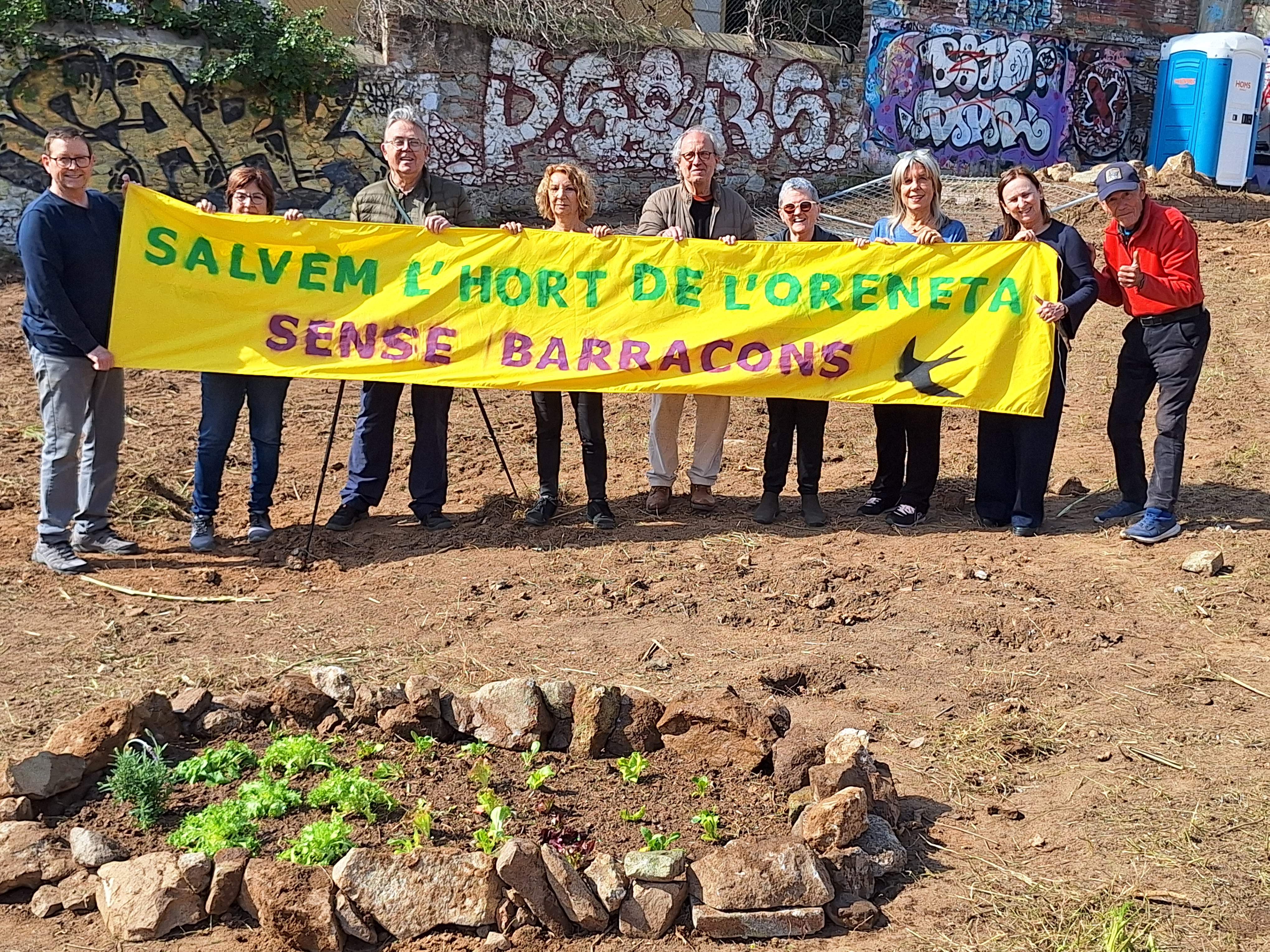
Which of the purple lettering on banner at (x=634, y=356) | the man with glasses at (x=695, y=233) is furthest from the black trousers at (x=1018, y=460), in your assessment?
the purple lettering on banner at (x=634, y=356)

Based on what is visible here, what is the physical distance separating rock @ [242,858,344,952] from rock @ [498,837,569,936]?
1.62 feet

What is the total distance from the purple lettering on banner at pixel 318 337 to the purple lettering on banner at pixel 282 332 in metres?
0.07

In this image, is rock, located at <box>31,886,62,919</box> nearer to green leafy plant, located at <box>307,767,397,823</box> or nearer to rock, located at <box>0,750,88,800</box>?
rock, located at <box>0,750,88,800</box>

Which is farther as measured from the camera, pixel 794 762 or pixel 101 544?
pixel 101 544

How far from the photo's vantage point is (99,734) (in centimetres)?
418

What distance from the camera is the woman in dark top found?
666 cm

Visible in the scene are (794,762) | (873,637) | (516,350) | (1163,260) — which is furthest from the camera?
(516,350)

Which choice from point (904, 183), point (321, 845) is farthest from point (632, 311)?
point (321, 845)

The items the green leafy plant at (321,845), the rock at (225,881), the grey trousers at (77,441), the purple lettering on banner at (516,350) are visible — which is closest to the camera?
the rock at (225,881)

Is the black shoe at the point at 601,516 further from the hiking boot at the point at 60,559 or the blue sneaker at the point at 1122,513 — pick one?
the blue sneaker at the point at 1122,513

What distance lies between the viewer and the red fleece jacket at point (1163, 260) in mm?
6441

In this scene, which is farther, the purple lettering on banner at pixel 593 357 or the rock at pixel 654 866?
the purple lettering on banner at pixel 593 357

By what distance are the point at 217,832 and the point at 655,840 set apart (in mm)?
1368

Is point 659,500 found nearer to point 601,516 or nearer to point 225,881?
point 601,516
